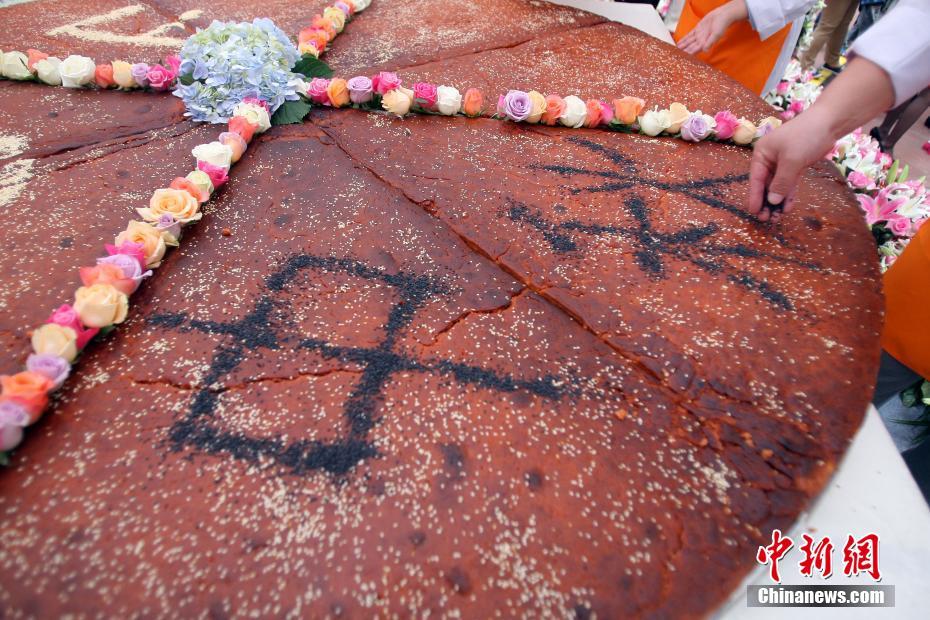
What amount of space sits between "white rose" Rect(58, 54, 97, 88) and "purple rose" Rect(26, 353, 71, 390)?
1.55 m

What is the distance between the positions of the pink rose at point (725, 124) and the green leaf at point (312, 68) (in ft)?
4.99

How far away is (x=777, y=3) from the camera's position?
239 cm

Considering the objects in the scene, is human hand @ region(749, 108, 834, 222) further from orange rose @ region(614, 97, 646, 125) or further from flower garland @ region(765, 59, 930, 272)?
orange rose @ region(614, 97, 646, 125)

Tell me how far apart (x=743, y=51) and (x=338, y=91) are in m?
2.07

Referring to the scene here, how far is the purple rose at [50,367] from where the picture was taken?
109 centimetres

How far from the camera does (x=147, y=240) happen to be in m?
1.39

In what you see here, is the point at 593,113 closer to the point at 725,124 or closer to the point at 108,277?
the point at 725,124

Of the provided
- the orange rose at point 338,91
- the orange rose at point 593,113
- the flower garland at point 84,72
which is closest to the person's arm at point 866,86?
the orange rose at point 593,113

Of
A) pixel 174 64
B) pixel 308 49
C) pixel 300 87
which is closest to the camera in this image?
pixel 300 87

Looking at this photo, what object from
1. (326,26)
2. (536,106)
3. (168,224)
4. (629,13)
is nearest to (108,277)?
(168,224)

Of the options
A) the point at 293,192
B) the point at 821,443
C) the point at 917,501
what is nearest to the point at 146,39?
the point at 293,192

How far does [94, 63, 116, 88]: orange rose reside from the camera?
2119 mm

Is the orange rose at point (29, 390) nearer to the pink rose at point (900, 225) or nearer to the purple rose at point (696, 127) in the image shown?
the purple rose at point (696, 127)

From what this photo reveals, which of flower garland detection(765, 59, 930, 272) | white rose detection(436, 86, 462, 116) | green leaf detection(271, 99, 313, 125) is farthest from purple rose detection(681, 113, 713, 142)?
green leaf detection(271, 99, 313, 125)
